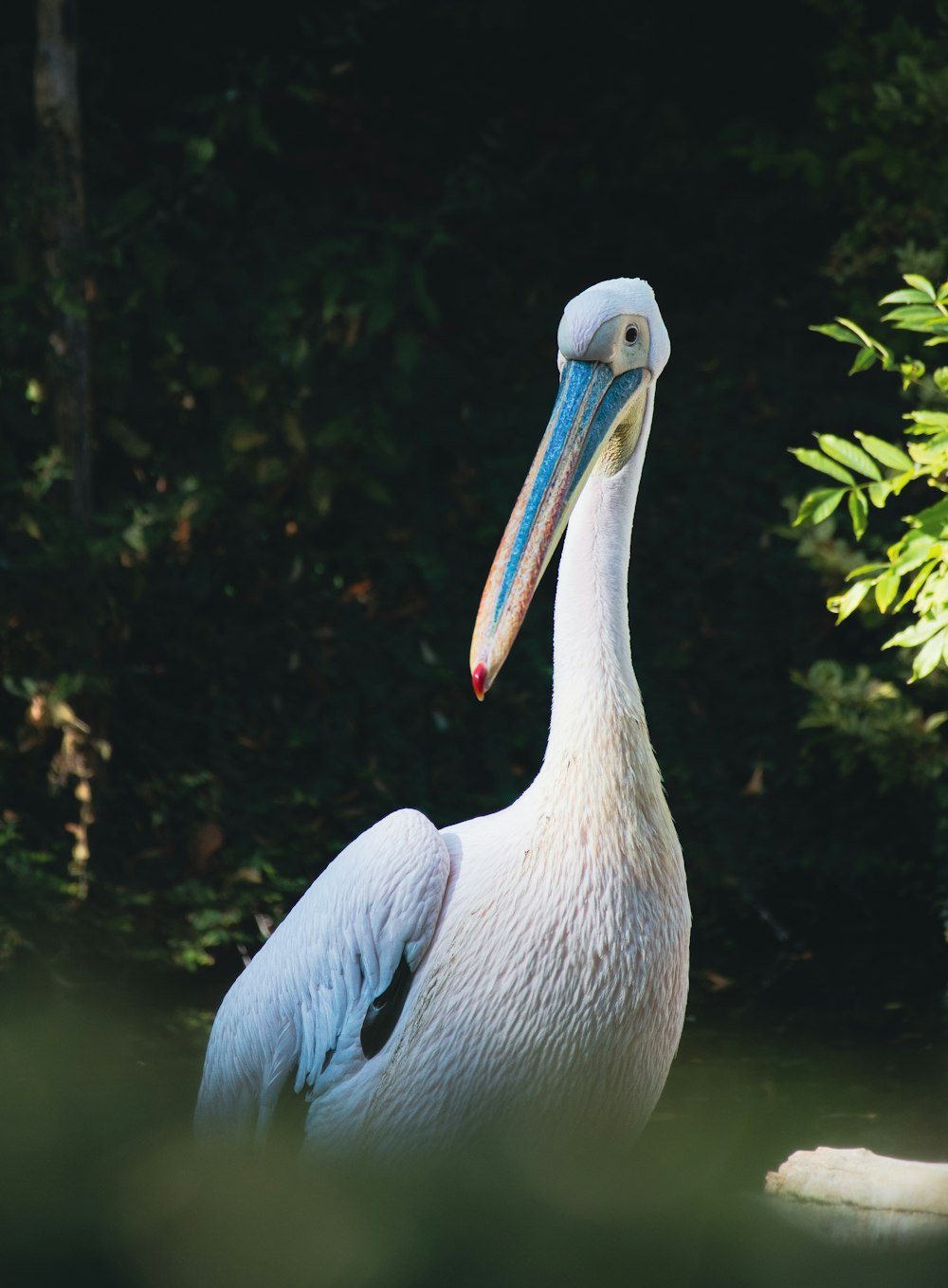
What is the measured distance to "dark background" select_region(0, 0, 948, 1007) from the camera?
436 centimetres

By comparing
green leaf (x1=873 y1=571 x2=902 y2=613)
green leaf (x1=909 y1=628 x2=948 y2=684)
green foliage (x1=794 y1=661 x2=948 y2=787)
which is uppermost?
green leaf (x1=873 y1=571 x2=902 y2=613)

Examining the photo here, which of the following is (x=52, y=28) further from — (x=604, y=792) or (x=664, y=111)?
(x=604, y=792)

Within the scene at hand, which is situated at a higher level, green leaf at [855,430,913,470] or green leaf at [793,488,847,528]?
green leaf at [855,430,913,470]

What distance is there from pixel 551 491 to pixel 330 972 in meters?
0.79

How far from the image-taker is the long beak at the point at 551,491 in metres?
2.33

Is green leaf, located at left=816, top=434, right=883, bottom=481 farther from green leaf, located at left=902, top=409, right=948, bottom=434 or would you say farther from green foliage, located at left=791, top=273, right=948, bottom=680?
green leaf, located at left=902, top=409, right=948, bottom=434

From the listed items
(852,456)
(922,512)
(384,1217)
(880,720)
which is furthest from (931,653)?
(880,720)

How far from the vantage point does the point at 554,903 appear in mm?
2363

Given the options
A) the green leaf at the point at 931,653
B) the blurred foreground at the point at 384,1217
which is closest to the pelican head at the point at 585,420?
the green leaf at the point at 931,653

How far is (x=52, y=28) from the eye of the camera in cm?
420

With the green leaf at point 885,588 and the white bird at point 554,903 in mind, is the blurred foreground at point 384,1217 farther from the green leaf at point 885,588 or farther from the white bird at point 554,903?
the green leaf at point 885,588

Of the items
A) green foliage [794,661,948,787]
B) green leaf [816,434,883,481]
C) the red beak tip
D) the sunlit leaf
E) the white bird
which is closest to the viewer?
the red beak tip

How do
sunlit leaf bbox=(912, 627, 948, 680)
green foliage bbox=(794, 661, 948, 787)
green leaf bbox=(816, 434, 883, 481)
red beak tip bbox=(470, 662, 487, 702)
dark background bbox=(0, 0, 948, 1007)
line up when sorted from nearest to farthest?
1. red beak tip bbox=(470, 662, 487, 702)
2. sunlit leaf bbox=(912, 627, 948, 680)
3. green leaf bbox=(816, 434, 883, 481)
4. green foliage bbox=(794, 661, 948, 787)
5. dark background bbox=(0, 0, 948, 1007)

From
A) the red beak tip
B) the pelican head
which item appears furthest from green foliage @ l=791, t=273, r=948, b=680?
the red beak tip
